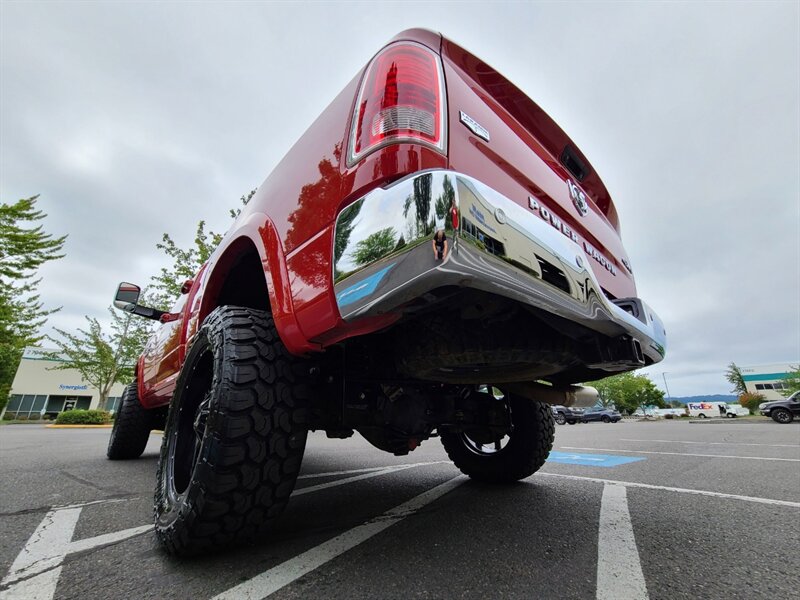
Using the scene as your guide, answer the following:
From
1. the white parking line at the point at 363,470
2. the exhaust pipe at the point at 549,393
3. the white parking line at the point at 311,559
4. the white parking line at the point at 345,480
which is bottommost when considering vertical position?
the white parking line at the point at 311,559

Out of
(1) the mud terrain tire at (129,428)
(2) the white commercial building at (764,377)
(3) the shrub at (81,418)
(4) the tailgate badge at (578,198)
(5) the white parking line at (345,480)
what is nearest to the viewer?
(4) the tailgate badge at (578,198)

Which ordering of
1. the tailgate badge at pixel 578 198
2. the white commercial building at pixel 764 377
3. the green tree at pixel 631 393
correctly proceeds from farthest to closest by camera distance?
the green tree at pixel 631 393 → the white commercial building at pixel 764 377 → the tailgate badge at pixel 578 198

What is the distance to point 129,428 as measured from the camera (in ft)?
13.3

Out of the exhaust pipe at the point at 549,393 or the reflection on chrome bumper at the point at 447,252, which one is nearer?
the reflection on chrome bumper at the point at 447,252

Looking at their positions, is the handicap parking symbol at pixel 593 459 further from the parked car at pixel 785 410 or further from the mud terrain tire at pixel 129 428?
the parked car at pixel 785 410

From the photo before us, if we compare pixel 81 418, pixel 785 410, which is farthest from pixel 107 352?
pixel 785 410

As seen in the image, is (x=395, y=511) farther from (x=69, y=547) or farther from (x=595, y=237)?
(x=595, y=237)

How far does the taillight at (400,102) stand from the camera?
3.81 feet

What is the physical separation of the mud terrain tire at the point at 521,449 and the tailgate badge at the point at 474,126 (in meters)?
2.07

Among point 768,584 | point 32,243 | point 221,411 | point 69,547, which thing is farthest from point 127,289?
point 32,243

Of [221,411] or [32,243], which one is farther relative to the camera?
[32,243]

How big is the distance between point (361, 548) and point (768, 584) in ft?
4.57

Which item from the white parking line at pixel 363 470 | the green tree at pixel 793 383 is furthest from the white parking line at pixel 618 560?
the green tree at pixel 793 383

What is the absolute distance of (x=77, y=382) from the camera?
33.8 metres
